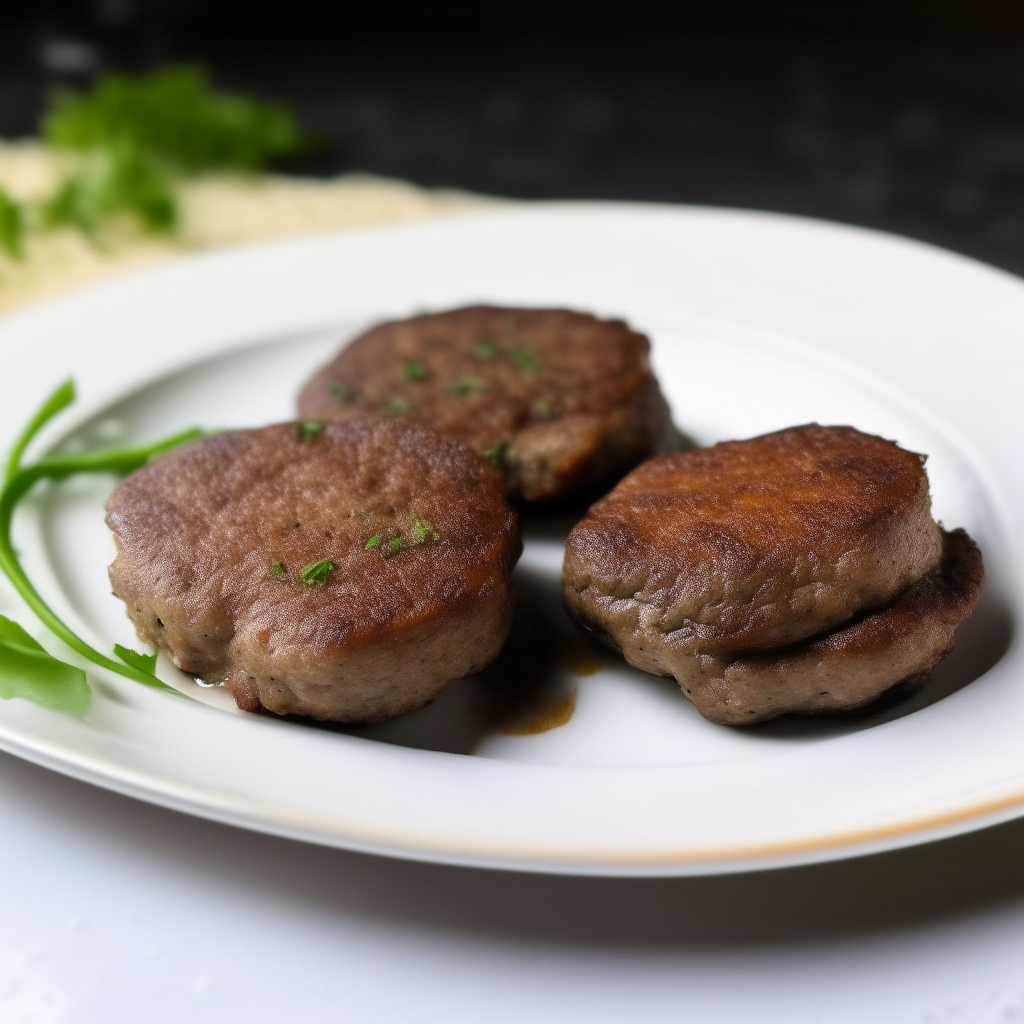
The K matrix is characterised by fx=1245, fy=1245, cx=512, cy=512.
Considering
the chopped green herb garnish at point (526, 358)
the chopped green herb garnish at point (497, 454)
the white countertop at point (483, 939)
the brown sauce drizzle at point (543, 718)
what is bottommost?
the white countertop at point (483, 939)

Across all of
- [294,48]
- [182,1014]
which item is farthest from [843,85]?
[182,1014]

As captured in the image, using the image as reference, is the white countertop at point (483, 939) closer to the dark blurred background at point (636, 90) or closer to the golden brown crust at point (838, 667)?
the golden brown crust at point (838, 667)

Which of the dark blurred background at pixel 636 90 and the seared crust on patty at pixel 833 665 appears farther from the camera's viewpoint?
the dark blurred background at pixel 636 90

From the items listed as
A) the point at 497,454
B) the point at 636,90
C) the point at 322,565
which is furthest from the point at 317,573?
the point at 636,90

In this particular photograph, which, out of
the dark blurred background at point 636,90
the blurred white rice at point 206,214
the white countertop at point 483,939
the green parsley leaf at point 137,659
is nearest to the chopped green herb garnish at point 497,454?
the green parsley leaf at point 137,659

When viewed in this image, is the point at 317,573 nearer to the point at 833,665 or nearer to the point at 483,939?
the point at 483,939

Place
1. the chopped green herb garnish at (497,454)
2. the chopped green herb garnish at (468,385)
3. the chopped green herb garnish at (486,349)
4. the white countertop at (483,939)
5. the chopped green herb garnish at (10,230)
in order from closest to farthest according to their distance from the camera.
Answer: the white countertop at (483,939), the chopped green herb garnish at (497,454), the chopped green herb garnish at (468,385), the chopped green herb garnish at (486,349), the chopped green herb garnish at (10,230)

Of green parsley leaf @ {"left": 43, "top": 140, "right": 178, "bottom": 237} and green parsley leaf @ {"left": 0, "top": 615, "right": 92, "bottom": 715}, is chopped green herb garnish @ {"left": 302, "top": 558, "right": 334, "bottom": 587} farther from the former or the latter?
green parsley leaf @ {"left": 43, "top": 140, "right": 178, "bottom": 237}
